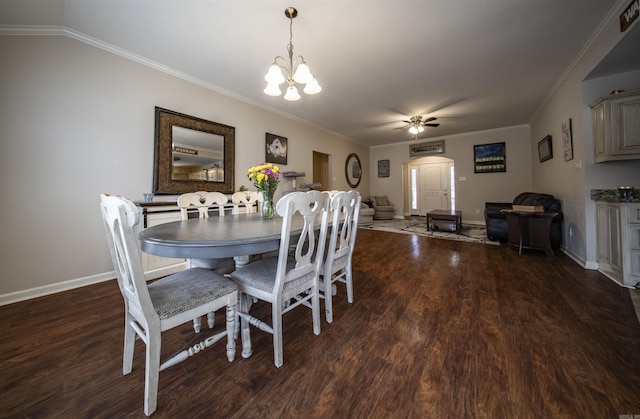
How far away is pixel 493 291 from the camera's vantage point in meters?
2.07

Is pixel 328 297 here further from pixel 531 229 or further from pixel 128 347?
pixel 531 229

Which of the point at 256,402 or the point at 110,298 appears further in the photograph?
the point at 110,298

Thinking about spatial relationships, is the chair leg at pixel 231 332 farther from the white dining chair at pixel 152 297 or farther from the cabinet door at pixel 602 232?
the cabinet door at pixel 602 232

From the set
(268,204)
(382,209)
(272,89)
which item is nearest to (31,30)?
(272,89)

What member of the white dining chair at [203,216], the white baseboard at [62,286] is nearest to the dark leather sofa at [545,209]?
the white dining chair at [203,216]

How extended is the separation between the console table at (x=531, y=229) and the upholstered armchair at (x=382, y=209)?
368 cm

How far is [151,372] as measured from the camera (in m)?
0.95

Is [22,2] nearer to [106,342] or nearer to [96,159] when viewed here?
[96,159]

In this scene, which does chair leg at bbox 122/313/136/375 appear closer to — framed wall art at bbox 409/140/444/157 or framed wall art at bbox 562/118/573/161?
framed wall art at bbox 562/118/573/161

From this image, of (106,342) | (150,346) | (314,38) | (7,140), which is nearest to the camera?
(150,346)

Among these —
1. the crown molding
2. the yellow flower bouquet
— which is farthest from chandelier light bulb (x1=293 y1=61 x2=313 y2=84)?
the crown molding

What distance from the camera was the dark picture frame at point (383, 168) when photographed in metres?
7.48

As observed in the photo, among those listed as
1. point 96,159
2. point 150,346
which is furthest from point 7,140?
point 150,346

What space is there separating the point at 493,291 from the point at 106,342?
3044mm
